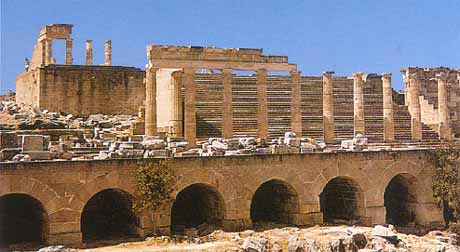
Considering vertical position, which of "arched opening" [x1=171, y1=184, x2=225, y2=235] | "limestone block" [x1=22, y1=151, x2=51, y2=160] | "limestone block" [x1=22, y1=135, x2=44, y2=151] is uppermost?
"limestone block" [x1=22, y1=135, x2=44, y2=151]

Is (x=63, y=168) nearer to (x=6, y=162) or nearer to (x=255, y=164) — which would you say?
(x=6, y=162)

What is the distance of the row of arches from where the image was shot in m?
24.2

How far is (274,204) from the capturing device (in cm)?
2902

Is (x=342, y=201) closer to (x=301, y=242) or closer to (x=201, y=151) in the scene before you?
(x=301, y=242)

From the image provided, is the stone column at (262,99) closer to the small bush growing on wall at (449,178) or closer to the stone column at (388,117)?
the stone column at (388,117)

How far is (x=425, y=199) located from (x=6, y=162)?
19.5 m

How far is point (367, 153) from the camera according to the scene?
1133 inches

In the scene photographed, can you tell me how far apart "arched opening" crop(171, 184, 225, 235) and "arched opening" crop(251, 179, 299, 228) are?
1917 millimetres

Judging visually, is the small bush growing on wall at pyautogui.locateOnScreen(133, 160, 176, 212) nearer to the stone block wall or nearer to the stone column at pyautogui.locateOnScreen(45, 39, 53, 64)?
the stone block wall

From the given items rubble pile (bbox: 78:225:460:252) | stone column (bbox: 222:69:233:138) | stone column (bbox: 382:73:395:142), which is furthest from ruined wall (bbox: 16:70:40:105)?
stone column (bbox: 382:73:395:142)

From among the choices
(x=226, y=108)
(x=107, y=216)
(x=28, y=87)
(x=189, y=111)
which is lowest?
(x=107, y=216)

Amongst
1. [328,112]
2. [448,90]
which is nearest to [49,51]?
[328,112]

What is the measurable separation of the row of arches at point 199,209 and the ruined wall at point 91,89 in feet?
50.6

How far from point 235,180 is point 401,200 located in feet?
35.0
